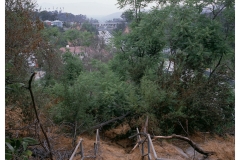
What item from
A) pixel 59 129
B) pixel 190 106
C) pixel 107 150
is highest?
pixel 190 106

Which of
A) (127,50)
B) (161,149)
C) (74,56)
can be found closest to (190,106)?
(161,149)

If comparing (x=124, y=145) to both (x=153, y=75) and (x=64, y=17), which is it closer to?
(x=153, y=75)

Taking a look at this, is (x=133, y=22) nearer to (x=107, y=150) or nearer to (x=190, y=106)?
(x=190, y=106)

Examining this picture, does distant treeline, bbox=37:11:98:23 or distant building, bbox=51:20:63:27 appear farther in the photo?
distant building, bbox=51:20:63:27

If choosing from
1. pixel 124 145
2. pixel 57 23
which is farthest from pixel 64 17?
pixel 124 145

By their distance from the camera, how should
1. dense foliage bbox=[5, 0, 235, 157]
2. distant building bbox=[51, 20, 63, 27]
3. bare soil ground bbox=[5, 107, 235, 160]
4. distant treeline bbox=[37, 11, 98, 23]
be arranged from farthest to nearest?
distant building bbox=[51, 20, 63, 27]
distant treeline bbox=[37, 11, 98, 23]
dense foliage bbox=[5, 0, 235, 157]
bare soil ground bbox=[5, 107, 235, 160]

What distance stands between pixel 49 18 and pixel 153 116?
60.9 feet

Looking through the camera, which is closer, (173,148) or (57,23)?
(173,148)

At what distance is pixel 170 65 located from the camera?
12.8m

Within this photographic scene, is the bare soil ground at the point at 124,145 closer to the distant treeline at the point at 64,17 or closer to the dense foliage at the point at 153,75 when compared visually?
the dense foliage at the point at 153,75

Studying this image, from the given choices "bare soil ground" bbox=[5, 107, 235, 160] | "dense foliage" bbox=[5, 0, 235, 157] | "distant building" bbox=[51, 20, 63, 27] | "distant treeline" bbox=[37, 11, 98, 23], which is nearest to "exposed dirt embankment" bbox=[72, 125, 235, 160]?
"bare soil ground" bbox=[5, 107, 235, 160]

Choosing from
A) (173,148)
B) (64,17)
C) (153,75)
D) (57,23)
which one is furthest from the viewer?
(64,17)

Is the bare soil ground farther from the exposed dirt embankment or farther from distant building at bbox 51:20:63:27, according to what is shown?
distant building at bbox 51:20:63:27

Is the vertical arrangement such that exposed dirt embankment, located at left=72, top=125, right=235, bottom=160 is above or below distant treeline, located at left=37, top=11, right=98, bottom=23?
below
